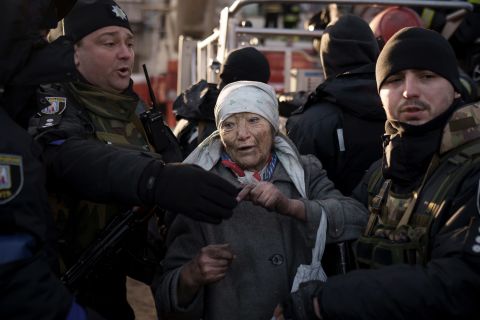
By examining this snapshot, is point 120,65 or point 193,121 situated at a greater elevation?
point 120,65

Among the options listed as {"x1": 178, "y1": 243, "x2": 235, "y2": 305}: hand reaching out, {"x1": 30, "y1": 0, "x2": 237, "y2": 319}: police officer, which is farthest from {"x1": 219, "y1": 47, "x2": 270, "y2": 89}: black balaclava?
{"x1": 178, "y1": 243, "x2": 235, "y2": 305}: hand reaching out

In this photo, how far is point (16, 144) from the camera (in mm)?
1725

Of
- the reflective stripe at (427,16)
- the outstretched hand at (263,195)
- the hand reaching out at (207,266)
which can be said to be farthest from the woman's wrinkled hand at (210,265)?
the reflective stripe at (427,16)

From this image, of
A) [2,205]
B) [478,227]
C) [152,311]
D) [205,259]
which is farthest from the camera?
[152,311]

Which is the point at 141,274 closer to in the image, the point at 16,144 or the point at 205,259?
the point at 205,259

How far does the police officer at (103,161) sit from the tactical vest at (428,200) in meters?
0.52

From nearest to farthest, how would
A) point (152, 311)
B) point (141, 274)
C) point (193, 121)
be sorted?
point (141, 274), point (193, 121), point (152, 311)

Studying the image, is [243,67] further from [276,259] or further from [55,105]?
[276,259]

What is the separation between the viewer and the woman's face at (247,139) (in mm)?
2488

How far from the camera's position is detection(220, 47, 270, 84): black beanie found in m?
3.96

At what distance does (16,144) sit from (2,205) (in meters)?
0.16

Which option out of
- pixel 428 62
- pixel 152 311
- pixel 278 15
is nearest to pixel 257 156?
pixel 428 62

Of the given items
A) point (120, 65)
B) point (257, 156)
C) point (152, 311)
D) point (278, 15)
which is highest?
point (120, 65)

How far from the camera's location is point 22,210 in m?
1.70
